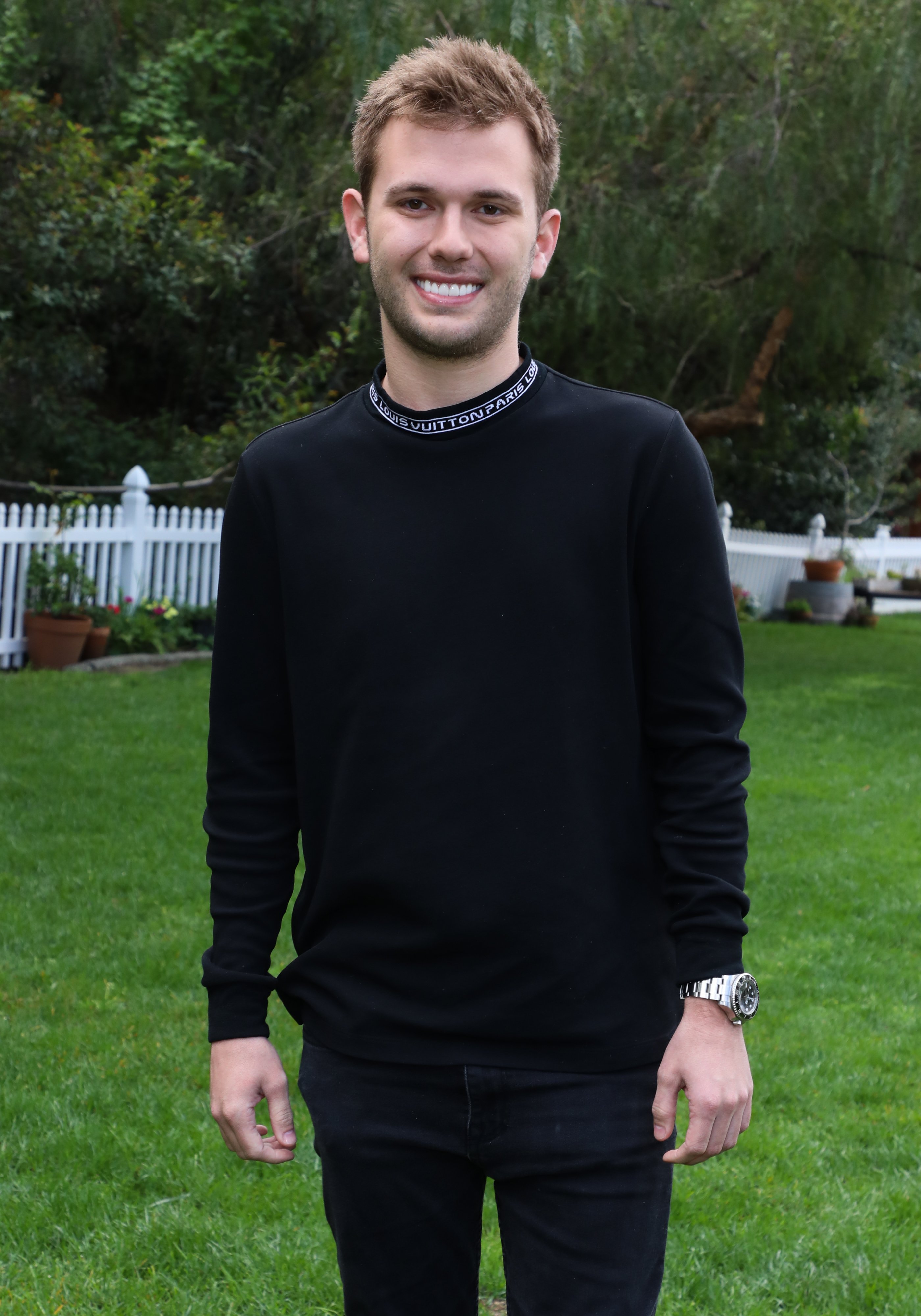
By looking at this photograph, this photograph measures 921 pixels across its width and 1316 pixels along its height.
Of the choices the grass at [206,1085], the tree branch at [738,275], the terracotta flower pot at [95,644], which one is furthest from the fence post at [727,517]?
the grass at [206,1085]

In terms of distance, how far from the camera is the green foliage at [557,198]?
36.1 ft

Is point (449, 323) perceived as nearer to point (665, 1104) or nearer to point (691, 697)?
point (691, 697)

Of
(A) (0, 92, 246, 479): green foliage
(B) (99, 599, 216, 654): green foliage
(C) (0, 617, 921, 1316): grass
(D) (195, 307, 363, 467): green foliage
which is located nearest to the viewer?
(C) (0, 617, 921, 1316): grass

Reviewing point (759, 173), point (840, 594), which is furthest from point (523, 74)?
point (840, 594)

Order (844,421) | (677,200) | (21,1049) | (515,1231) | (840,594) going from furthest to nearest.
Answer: (844,421), (840,594), (677,200), (21,1049), (515,1231)

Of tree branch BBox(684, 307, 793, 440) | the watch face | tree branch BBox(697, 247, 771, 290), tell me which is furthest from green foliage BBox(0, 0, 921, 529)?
the watch face

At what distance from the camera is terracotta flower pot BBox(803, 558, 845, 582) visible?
18.3m

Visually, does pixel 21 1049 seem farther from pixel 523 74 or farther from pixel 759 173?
pixel 759 173

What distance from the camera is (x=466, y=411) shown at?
174cm

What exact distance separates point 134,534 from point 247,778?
9494mm

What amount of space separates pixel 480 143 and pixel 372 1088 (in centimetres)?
118

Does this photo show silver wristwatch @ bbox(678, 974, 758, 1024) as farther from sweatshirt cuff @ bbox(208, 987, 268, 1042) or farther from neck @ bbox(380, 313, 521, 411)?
neck @ bbox(380, 313, 521, 411)

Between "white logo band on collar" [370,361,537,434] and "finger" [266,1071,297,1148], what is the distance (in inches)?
34.1

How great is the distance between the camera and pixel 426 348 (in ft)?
5.75
